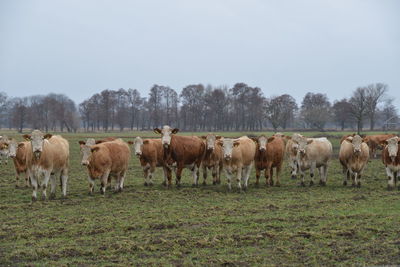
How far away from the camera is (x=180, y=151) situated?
18.2 metres

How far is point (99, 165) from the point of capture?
15320mm

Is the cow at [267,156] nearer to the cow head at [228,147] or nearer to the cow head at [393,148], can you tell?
the cow head at [228,147]

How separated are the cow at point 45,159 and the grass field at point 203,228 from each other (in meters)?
0.74

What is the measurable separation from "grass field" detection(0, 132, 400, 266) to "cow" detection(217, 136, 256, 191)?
0.82m

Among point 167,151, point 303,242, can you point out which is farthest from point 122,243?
point 167,151

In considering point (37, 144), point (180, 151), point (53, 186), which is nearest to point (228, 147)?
point (180, 151)

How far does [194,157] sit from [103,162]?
4.54 m

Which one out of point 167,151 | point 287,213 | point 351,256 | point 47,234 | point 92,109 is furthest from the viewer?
point 92,109

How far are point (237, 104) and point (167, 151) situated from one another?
286 feet

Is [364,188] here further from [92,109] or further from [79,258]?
[92,109]

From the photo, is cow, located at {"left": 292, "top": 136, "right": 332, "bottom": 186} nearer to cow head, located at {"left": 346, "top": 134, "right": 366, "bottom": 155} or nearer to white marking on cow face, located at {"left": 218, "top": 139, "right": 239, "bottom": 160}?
cow head, located at {"left": 346, "top": 134, "right": 366, "bottom": 155}

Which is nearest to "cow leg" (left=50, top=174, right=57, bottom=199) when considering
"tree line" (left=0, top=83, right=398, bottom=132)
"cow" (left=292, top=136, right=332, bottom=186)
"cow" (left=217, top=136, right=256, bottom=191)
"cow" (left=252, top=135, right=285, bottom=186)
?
"cow" (left=217, top=136, right=256, bottom=191)

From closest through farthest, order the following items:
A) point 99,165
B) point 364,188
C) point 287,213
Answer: point 287,213
point 99,165
point 364,188

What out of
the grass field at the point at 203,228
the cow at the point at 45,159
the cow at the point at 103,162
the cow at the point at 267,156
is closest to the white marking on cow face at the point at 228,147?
the grass field at the point at 203,228
